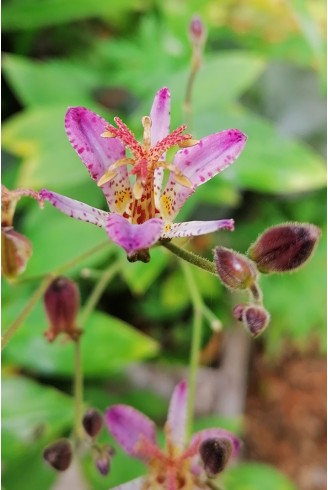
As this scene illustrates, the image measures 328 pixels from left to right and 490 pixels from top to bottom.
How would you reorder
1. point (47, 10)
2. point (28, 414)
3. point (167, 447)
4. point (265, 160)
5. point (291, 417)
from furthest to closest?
1. point (291, 417)
2. point (47, 10)
3. point (265, 160)
4. point (28, 414)
5. point (167, 447)

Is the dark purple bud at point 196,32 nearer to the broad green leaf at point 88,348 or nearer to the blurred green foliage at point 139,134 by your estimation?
the blurred green foliage at point 139,134

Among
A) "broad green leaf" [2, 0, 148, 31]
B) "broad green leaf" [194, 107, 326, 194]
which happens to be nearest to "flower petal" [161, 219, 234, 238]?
"broad green leaf" [194, 107, 326, 194]

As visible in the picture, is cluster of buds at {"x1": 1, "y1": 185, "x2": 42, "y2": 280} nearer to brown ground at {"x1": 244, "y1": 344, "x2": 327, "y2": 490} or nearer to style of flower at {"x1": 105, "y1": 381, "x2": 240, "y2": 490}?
style of flower at {"x1": 105, "y1": 381, "x2": 240, "y2": 490}

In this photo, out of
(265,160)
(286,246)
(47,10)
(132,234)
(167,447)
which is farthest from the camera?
(47,10)

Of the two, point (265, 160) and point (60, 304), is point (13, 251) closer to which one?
point (60, 304)

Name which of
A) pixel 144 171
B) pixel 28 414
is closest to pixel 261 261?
pixel 144 171

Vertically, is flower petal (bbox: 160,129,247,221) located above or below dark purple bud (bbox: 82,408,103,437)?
above

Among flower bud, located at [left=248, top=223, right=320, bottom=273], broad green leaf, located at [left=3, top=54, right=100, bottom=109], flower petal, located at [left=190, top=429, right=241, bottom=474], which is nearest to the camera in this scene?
flower bud, located at [left=248, top=223, right=320, bottom=273]
